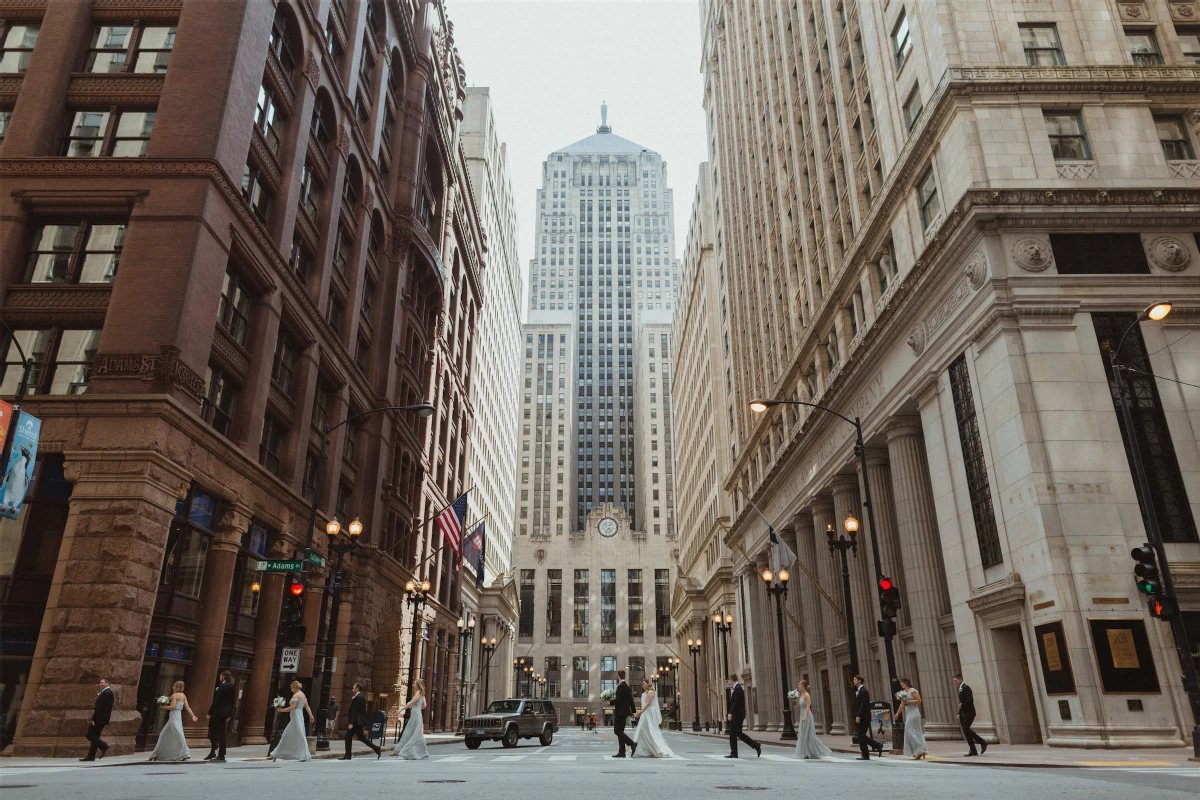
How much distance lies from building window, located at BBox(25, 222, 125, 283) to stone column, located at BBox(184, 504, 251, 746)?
8.65 metres

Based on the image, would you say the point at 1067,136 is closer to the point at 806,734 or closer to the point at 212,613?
the point at 806,734

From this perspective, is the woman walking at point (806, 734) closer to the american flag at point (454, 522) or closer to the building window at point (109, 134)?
the american flag at point (454, 522)

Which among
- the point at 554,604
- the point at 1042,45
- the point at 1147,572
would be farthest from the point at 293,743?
the point at 554,604

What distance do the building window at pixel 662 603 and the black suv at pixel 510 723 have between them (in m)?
111

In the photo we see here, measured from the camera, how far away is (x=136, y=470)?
21.6 meters

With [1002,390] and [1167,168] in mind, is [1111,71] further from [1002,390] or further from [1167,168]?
[1002,390]

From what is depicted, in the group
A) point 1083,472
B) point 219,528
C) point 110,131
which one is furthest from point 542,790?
point 110,131

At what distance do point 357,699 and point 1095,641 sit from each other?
64.2 feet

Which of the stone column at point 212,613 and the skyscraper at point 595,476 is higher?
the skyscraper at point 595,476

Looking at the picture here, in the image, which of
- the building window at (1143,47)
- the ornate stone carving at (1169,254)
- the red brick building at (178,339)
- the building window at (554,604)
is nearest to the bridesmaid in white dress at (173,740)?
the red brick building at (178,339)

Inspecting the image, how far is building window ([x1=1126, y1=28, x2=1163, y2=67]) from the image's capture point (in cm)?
2753

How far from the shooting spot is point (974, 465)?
25.3m

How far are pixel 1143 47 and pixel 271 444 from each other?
36.2 meters

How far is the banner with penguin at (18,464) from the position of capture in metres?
16.8
